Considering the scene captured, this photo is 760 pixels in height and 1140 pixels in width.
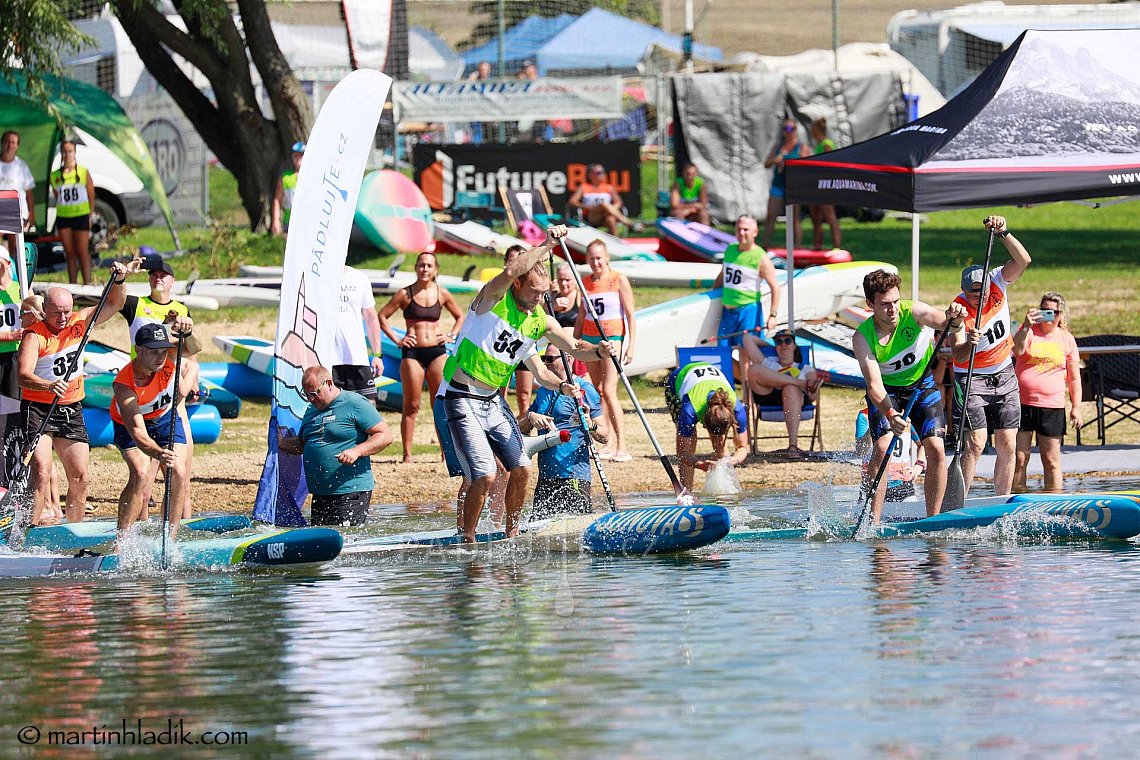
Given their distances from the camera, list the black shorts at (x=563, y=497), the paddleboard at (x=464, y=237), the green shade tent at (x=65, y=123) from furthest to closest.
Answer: the paddleboard at (x=464, y=237) < the green shade tent at (x=65, y=123) < the black shorts at (x=563, y=497)

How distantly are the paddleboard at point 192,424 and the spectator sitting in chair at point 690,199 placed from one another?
10999mm

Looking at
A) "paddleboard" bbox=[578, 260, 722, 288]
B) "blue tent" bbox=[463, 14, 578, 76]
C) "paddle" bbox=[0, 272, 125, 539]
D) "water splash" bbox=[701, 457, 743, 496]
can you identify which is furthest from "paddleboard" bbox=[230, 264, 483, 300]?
"blue tent" bbox=[463, 14, 578, 76]

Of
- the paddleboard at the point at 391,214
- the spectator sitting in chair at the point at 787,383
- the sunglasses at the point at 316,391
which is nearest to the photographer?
the sunglasses at the point at 316,391

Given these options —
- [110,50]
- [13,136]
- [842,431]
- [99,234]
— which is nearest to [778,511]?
[842,431]

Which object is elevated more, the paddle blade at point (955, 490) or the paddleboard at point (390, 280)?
the paddleboard at point (390, 280)

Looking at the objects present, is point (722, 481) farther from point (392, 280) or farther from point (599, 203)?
point (599, 203)

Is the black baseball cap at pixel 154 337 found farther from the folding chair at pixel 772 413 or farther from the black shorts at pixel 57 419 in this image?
the folding chair at pixel 772 413

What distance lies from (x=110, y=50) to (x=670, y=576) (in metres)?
22.7

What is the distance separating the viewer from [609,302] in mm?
→ 13500

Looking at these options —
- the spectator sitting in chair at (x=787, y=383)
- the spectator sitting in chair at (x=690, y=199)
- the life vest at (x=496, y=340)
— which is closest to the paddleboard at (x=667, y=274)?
the spectator sitting in chair at (x=690, y=199)

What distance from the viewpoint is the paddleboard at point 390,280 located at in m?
19.1

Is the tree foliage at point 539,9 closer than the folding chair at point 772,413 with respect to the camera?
No

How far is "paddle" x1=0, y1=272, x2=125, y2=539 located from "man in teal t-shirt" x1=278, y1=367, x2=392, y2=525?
50.0 inches

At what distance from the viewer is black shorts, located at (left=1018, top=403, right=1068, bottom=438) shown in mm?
11750
